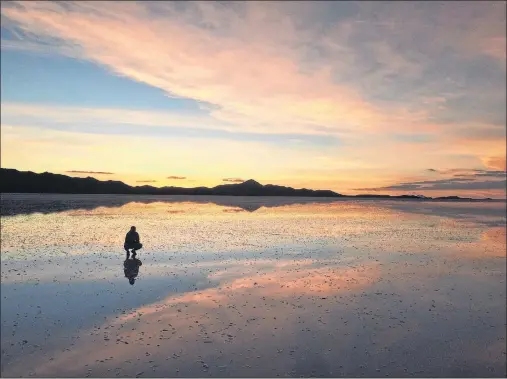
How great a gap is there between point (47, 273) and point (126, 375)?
44.1ft

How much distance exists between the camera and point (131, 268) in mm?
22578

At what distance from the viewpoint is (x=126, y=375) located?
394 inches

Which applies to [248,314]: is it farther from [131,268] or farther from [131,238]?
[131,238]

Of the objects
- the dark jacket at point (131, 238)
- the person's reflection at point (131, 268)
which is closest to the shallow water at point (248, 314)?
the person's reflection at point (131, 268)

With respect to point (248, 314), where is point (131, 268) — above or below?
above

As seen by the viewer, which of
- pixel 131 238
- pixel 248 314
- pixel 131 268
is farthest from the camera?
pixel 131 238

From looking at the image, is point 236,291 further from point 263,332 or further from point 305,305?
point 263,332

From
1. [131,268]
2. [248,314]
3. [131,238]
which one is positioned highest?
[131,238]

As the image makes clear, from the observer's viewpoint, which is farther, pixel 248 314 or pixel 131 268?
pixel 131 268

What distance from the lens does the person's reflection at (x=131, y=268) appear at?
66.4 ft

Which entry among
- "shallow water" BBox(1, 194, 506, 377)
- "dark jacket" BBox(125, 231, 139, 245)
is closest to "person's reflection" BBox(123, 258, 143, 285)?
"shallow water" BBox(1, 194, 506, 377)

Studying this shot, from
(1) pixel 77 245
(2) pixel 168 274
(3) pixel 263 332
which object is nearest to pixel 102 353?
(3) pixel 263 332

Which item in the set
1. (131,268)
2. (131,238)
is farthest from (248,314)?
(131,238)

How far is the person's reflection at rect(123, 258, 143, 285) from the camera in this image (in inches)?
797
